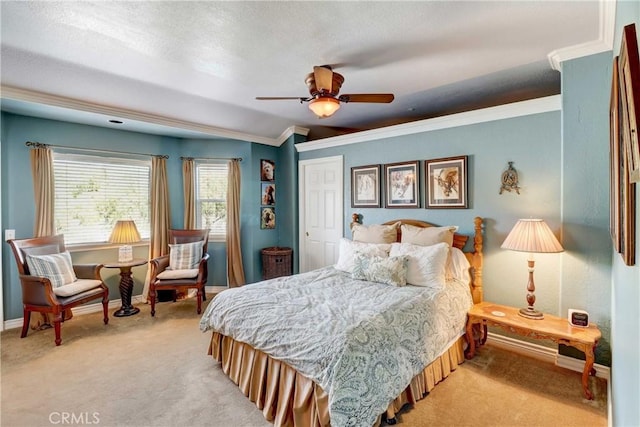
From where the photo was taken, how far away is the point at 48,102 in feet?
10.7

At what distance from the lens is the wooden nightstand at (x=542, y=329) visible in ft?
7.29

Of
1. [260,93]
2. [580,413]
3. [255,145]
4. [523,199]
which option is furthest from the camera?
[255,145]

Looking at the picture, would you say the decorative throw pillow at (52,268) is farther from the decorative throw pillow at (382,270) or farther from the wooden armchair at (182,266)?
the decorative throw pillow at (382,270)

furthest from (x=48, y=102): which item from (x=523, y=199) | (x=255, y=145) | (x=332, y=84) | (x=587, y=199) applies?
(x=587, y=199)

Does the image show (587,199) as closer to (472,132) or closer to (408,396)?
(472,132)

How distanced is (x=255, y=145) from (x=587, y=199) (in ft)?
14.2

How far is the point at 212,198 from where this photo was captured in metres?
5.09

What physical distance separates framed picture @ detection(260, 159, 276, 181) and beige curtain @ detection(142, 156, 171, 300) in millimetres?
1493

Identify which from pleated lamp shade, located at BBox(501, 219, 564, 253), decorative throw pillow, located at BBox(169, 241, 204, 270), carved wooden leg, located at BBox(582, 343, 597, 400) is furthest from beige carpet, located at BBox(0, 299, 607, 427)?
decorative throw pillow, located at BBox(169, 241, 204, 270)

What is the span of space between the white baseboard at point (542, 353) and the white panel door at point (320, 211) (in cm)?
226

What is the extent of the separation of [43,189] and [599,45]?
5878 mm

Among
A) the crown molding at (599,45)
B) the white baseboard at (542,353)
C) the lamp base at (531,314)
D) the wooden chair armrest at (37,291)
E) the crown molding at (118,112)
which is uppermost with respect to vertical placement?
the crown molding at (599,45)

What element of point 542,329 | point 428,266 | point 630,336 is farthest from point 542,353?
point 630,336

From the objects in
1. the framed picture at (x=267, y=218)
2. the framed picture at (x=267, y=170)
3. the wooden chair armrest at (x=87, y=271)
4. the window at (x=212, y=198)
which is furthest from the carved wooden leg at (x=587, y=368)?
the wooden chair armrest at (x=87, y=271)
